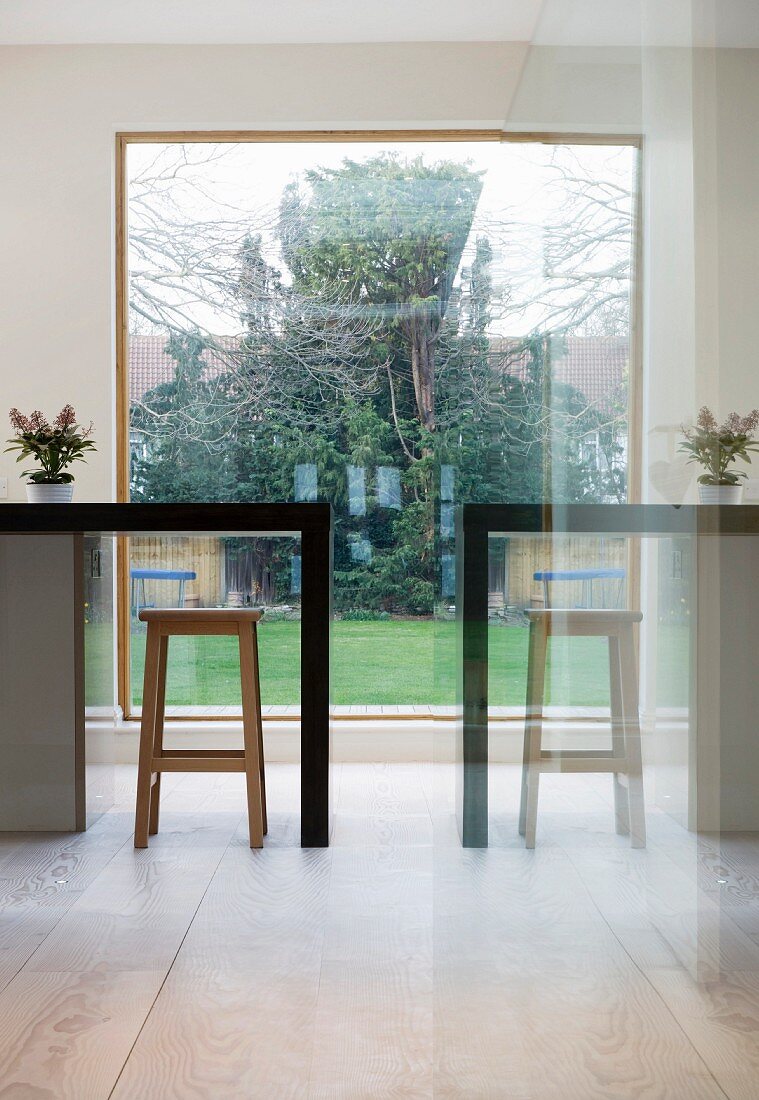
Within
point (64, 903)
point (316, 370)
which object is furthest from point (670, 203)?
point (316, 370)

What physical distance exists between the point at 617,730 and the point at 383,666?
2291 millimetres

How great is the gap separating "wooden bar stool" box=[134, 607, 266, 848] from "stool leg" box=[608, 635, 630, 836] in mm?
1623

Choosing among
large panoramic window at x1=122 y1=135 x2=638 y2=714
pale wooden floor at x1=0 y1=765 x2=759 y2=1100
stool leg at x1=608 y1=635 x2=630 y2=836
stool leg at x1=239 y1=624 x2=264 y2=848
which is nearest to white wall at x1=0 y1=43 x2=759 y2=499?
large panoramic window at x1=122 y1=135 x2=638 y2=714

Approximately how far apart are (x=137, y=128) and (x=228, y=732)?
A: 7.37 feet

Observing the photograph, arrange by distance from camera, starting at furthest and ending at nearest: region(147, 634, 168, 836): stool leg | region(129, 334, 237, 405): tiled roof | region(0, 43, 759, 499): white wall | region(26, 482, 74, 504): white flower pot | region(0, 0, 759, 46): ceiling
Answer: region(129, 334, 237, 405): tiled roof → region(0, 43, 759, 499): white wall → region(0, 0, 759, 46): ceiling → region(26, 482, 74, 504): white flower pot → region(147, 634, 168, 836): stool leg

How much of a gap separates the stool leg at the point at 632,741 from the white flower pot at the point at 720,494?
0.36 feet

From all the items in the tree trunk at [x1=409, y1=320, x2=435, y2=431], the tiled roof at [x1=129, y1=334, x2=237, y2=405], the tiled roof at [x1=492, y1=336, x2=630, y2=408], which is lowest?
the tiled roof at [x1=492, y1=336, x2=630, y2=408]

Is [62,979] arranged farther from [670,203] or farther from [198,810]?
[670,203]

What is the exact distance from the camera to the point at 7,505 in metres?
2.12

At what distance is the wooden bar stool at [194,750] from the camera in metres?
2.11

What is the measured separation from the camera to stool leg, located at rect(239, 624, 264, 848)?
2.10 m

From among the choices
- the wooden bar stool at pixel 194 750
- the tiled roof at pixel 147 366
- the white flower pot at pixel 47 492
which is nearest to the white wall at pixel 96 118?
the tiled roof at pixel 147 366

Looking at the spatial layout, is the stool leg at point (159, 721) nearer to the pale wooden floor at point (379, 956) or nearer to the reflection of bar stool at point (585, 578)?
the pale wooden floor at point (379, 956)

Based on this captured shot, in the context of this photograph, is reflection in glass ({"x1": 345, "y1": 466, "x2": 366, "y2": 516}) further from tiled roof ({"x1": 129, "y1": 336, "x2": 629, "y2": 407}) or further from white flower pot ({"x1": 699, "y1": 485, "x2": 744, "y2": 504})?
white flower pot ({"x1": 699, "y1": 485, "x2": 744, "y2": 504})
